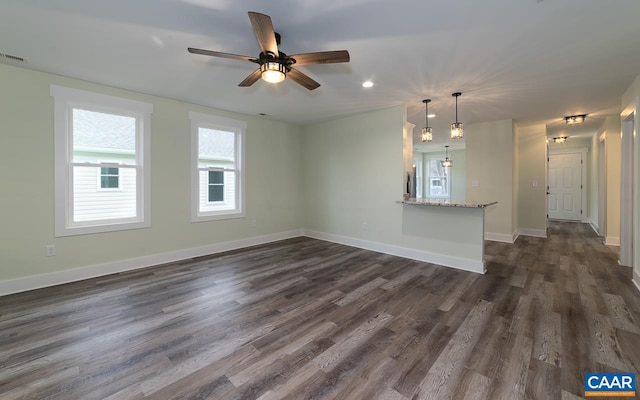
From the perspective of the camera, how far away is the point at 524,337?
7.22 ft

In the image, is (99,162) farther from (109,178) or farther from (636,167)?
(636,167)

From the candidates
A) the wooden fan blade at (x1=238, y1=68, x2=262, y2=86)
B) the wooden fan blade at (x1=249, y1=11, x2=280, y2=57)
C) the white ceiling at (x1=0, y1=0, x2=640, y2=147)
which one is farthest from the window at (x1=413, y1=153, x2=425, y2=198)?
the wooden fan blade at (x1=249, y1=11, x2=280, y2=57)

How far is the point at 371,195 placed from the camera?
5039 mm

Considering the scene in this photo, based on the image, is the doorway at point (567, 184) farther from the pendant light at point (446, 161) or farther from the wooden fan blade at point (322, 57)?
the wooden fan blade at point (322, 57)

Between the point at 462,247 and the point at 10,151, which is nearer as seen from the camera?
the point at 10,151

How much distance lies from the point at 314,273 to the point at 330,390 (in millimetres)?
2114

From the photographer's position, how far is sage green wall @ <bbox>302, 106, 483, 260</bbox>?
4125mm

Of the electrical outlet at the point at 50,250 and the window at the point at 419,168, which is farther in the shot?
the window at the point at 419,168

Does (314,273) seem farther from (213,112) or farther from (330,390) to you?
(213,112)

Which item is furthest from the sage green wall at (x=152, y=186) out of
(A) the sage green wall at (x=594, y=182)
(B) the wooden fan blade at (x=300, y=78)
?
(A) the sage green wall at (x=594, y=182)

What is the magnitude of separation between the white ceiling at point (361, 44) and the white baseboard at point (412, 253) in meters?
2.50

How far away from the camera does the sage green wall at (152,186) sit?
121 inches

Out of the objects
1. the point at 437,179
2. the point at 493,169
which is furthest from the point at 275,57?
the point at 437,179

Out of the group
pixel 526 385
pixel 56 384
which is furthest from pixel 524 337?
pixel 56 384
